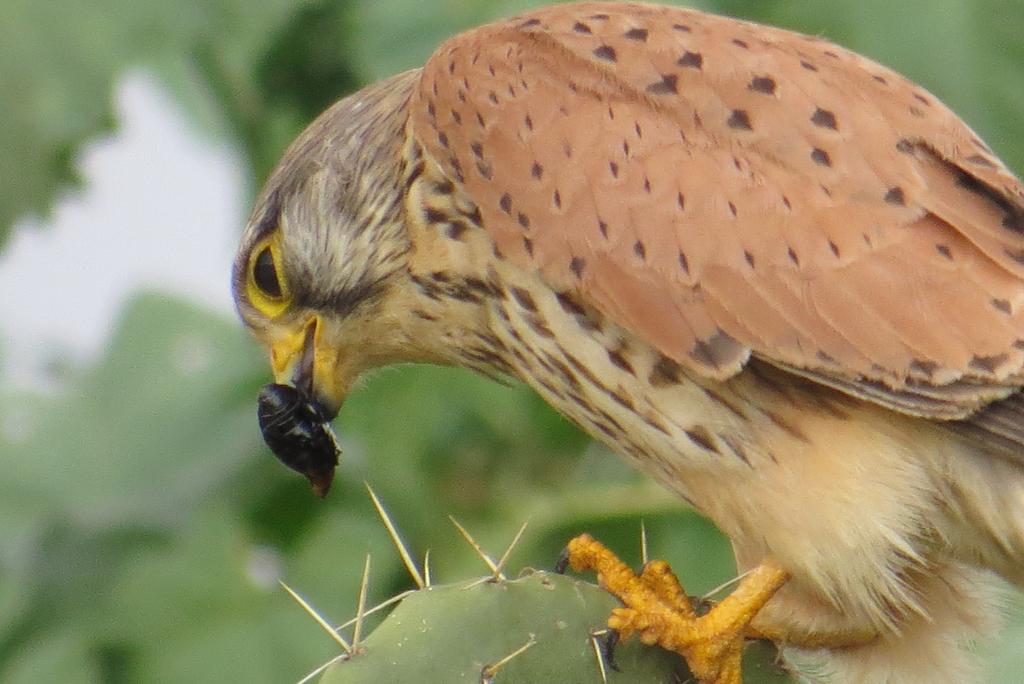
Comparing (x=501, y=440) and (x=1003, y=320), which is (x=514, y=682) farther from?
(x=501, y=440)

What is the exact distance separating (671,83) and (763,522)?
0.87m

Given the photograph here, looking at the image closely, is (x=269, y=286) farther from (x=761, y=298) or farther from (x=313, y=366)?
(x=761, y=298)

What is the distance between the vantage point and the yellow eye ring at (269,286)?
471cm

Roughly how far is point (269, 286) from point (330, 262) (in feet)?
0.49

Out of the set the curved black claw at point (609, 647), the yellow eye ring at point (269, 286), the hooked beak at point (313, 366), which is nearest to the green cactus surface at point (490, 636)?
the curved black claw at point (609, 647)

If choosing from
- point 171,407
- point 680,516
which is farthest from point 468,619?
point 171,407

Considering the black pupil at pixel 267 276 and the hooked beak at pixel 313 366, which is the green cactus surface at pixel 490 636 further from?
the black pupil at pixel 267 276

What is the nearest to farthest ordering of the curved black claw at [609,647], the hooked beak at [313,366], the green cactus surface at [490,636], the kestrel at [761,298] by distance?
the green cactus surface at [490,636]
the curved black claw at [609,647]
the kestrel at [761,298]
the hooked beak at [313,366]

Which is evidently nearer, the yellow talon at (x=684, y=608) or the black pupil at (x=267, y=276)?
the yellow talon at (x=684, y=608)

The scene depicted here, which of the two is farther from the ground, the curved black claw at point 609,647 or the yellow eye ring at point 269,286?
the yellow eye ring at point 269,286

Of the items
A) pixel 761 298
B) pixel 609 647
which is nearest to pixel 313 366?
pixel 761 298

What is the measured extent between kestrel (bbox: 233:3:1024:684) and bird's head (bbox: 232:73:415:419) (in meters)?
0.19

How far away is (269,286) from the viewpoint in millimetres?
4719

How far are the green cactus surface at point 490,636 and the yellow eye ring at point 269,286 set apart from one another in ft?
4.57
